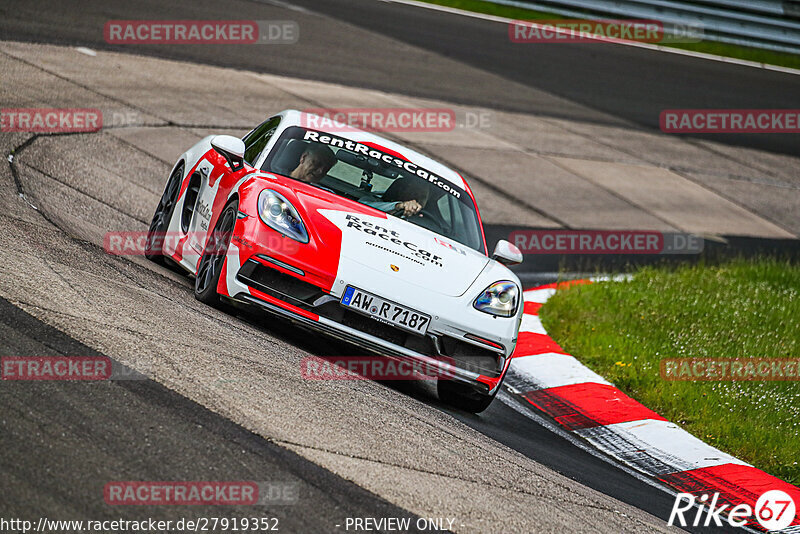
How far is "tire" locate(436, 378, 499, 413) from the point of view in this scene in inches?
233

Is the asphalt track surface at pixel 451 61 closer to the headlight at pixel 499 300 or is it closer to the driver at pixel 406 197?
the driver at pixel 406 197

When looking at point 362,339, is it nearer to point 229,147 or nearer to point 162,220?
point 229,147

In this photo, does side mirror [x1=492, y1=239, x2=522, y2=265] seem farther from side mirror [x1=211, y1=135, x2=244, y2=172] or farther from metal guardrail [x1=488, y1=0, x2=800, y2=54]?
metal guardrail [x1=488, y1=0, x2=800, y2=54]

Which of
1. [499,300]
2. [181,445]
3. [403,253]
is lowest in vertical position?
[181,445]

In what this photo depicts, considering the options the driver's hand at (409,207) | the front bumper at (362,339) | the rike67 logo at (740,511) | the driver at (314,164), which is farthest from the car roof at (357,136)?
the rike67 logo at (740,511)

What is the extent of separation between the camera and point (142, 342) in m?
4.67

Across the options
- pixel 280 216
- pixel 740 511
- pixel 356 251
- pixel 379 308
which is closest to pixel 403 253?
pixel 356 251

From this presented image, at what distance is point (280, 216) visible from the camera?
5746 mm

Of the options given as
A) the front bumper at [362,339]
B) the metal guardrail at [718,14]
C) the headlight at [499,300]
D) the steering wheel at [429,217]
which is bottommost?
the front bumper at [362,339]

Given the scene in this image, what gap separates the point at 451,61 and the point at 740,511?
14.3m

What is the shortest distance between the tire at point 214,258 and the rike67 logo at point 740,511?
2.81 meters

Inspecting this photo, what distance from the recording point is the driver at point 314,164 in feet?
21.2

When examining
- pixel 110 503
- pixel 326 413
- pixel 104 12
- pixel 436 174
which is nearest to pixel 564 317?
pixel 436 174

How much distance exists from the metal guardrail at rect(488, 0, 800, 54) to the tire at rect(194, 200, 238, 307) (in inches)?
713
